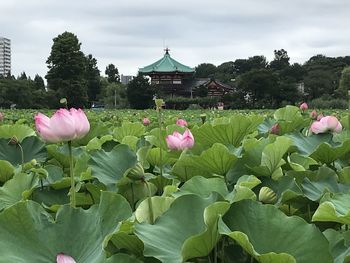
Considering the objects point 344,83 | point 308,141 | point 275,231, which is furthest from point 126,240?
point 344,83

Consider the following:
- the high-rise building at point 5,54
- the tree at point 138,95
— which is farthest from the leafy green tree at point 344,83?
the high-rise building at point 5,54

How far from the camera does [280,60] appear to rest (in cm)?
5134

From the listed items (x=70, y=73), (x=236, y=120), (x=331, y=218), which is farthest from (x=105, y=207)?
(x=70, y=73)

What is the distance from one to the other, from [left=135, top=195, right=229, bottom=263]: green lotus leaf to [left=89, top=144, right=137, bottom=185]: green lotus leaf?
0.42 m

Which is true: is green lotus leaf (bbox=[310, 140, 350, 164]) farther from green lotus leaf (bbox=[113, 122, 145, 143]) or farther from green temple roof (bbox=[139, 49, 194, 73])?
green temple roof (bbox=[139, 49, 194, 73])

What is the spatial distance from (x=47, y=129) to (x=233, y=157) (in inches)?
14.9

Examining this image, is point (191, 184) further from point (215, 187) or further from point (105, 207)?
point (105, 207)

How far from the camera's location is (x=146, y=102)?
104 ft

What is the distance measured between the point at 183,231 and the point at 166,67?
3580 centimetres

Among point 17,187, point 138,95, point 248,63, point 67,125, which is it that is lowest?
point 138,95

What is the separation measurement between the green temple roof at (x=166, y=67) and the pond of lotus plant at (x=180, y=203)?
34.3 meters

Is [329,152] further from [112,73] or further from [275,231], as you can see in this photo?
[112,73]

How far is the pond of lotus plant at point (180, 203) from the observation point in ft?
2.03

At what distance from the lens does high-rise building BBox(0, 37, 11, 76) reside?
63.5 meters
